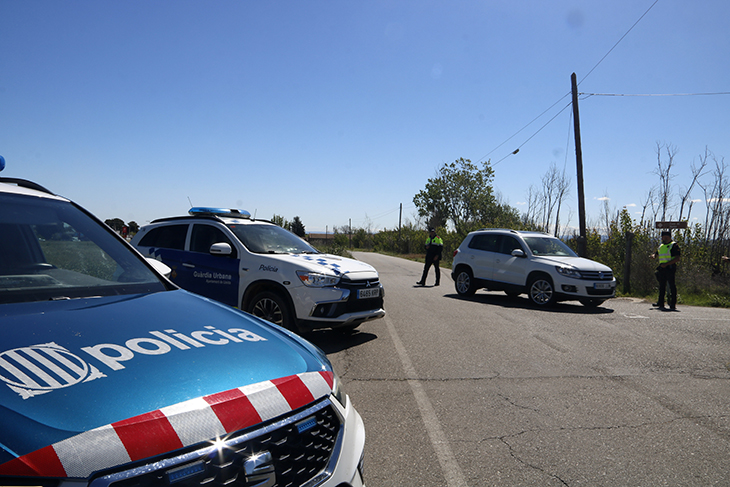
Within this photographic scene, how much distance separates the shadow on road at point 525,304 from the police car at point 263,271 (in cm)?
547

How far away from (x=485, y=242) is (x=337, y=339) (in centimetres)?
711

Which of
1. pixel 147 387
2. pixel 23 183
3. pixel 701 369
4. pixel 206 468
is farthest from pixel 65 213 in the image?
pixel 701 369

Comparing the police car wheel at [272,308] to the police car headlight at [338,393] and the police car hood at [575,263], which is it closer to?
the police car headlight at [338,393]

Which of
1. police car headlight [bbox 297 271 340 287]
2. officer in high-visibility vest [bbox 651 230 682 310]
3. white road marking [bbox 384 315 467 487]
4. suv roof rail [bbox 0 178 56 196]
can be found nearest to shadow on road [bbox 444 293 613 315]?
officer in high-visibility vest [bbox 651 230 682 310]

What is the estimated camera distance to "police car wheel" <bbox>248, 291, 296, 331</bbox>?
239 inches

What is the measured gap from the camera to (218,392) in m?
1.61

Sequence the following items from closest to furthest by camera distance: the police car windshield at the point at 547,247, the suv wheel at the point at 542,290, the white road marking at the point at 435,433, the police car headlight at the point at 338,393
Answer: the police car headlight at the point at 338,393 → the white road marking at the point at 435,433 → the suv wheel at the point at 542,290 → the police car windshield at the point at 547,247

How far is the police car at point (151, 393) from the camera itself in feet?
4.23

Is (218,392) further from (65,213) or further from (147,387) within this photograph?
(65,213)

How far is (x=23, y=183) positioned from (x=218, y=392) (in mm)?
2328

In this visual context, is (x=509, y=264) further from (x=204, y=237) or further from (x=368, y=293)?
(x=204, y=237)

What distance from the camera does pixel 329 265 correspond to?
6375mm

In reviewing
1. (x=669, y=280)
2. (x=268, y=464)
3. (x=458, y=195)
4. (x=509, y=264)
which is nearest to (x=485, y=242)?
(x=509, y=264)

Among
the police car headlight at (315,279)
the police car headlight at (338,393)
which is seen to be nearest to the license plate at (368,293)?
the police car headlight at (315,279)
